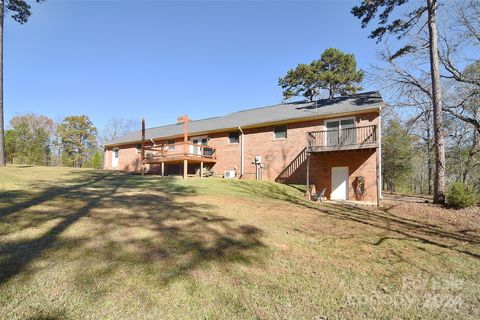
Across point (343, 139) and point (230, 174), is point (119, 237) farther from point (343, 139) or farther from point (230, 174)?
point (230, 174)

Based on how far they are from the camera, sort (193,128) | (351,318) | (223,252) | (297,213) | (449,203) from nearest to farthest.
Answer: (351,318), (223,252), (297,213), (449,203), (193,128)

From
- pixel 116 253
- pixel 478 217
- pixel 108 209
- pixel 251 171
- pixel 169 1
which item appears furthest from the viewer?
pixel 251 171

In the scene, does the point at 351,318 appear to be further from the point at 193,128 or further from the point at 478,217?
the point at 193,128

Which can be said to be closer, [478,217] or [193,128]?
[478,217]

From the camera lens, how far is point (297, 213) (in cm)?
809

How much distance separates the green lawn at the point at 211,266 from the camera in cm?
297

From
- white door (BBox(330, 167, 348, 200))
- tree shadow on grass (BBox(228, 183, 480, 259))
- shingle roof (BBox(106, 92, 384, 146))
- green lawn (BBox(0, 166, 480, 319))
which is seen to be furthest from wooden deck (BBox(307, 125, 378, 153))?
green lawn (BBox(0, 166, 480, 319))

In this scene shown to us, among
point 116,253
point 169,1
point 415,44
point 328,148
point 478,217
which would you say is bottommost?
point 478,217

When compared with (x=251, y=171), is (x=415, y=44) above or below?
above

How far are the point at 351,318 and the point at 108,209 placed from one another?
214 inches

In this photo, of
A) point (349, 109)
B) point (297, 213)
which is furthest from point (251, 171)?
point (297, 213)

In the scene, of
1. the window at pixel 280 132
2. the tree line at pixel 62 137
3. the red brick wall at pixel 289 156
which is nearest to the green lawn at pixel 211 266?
the red brick wall at pixel 289 156

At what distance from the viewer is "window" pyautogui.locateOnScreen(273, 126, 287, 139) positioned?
16328mm

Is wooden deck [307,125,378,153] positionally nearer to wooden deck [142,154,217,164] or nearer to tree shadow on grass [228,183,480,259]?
tree shadow on grass [228,183,480,259]
